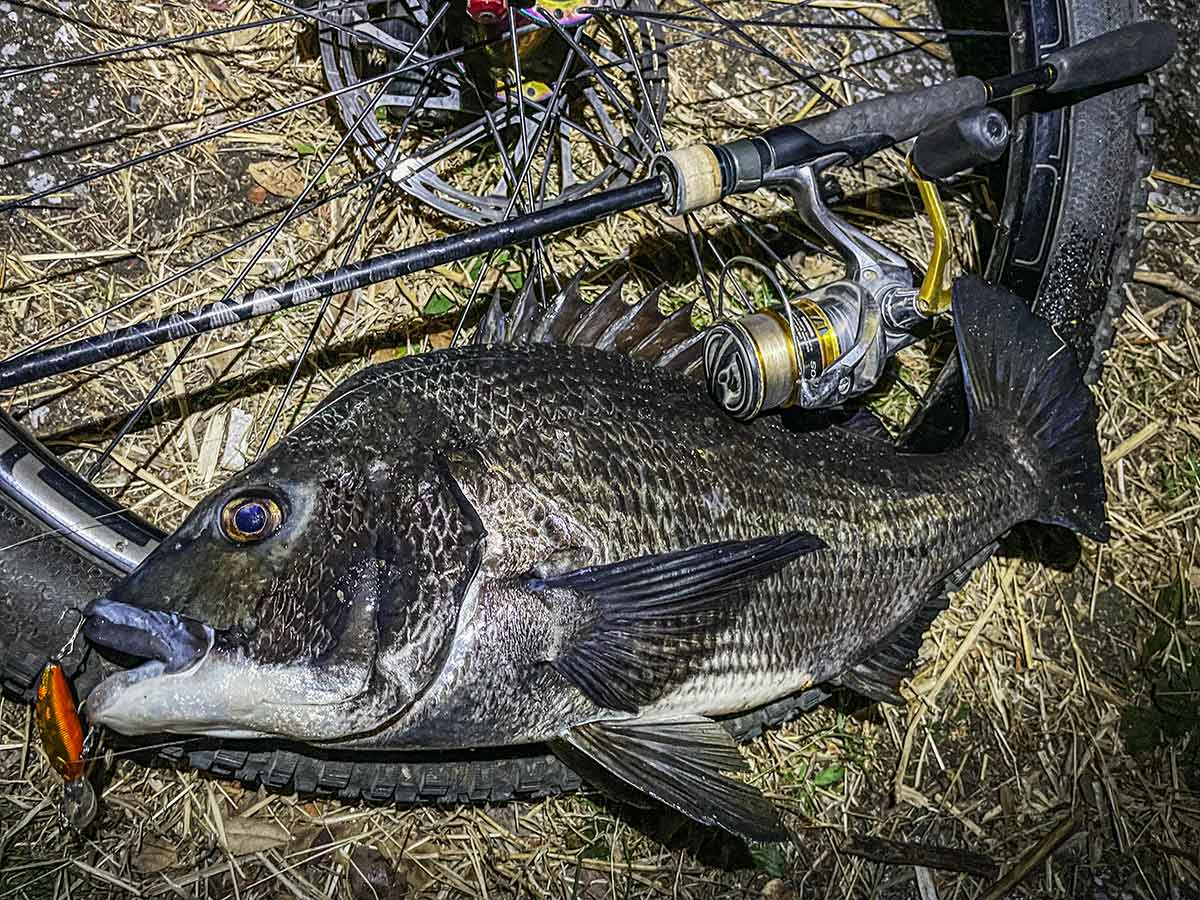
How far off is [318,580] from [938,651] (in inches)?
75.2

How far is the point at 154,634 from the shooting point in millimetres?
1954

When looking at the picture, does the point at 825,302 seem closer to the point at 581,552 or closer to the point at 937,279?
the point at 937,279

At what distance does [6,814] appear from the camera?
2703 mm

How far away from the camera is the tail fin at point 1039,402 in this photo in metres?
2.68

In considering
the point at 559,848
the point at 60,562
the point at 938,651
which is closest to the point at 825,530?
the point at 938,651

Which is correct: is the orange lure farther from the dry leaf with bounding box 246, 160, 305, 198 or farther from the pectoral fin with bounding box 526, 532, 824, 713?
the dry leaf with bounding box 246, 160, 305, 198

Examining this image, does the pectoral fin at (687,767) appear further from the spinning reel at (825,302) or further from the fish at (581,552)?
the spinning reel at (825,302)

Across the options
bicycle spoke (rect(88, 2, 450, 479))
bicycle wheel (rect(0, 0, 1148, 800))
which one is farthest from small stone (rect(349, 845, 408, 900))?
bicycle spoke (rect(88, 2, 450, 479))

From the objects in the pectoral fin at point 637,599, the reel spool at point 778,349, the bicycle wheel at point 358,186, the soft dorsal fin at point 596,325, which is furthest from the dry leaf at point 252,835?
the reel spool at point 778,349

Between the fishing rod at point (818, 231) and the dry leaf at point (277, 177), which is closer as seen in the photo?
the fishing rod at point (818, 231)

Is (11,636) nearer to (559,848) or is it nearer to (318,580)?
(318,580)

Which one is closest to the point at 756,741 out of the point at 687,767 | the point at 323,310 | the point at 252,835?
the point at 687,767

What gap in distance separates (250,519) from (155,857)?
1234 mm

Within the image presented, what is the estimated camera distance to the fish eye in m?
2.02
